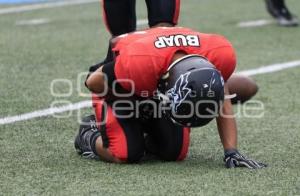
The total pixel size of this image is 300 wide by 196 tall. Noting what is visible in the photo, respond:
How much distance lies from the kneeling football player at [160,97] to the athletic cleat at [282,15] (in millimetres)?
4790

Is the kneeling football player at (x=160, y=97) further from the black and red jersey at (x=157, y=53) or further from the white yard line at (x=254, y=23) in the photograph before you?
the white yard line at (x=254, y=23)

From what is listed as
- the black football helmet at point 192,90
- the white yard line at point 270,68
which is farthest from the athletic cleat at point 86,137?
the white yard line at point 270,68

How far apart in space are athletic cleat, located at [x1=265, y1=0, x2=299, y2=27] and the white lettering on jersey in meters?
5.16

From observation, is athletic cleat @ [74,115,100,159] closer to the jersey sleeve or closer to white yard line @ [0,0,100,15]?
the jersey sleeve

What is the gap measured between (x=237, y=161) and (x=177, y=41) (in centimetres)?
61

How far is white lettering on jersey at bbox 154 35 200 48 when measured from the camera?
13.7 ft

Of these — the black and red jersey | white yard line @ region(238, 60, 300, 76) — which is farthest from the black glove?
white yard line @ region(238, 60, 300, 76)

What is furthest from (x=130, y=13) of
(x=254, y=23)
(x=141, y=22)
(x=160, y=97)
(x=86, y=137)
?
(x=254, y=23)

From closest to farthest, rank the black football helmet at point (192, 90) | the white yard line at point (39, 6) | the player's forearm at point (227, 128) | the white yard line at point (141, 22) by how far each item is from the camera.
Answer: the black football helmet at point (192, 90)
the player's forearm at point (227, 128)
the white yard line at point (141, 22)
the white yard line at point (39, 6)

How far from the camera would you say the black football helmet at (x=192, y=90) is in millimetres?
3977

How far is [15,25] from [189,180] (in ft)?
18.9

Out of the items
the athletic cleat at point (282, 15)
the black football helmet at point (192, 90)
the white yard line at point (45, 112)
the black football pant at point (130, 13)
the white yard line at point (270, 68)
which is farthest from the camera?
the athletic cleat at point (282, 15)

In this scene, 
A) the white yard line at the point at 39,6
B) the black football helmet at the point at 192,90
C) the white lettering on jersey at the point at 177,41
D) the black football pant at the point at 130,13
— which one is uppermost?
the white lettering on jersey at the point at 177,41

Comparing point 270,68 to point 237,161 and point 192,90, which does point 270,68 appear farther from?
point 192,90
